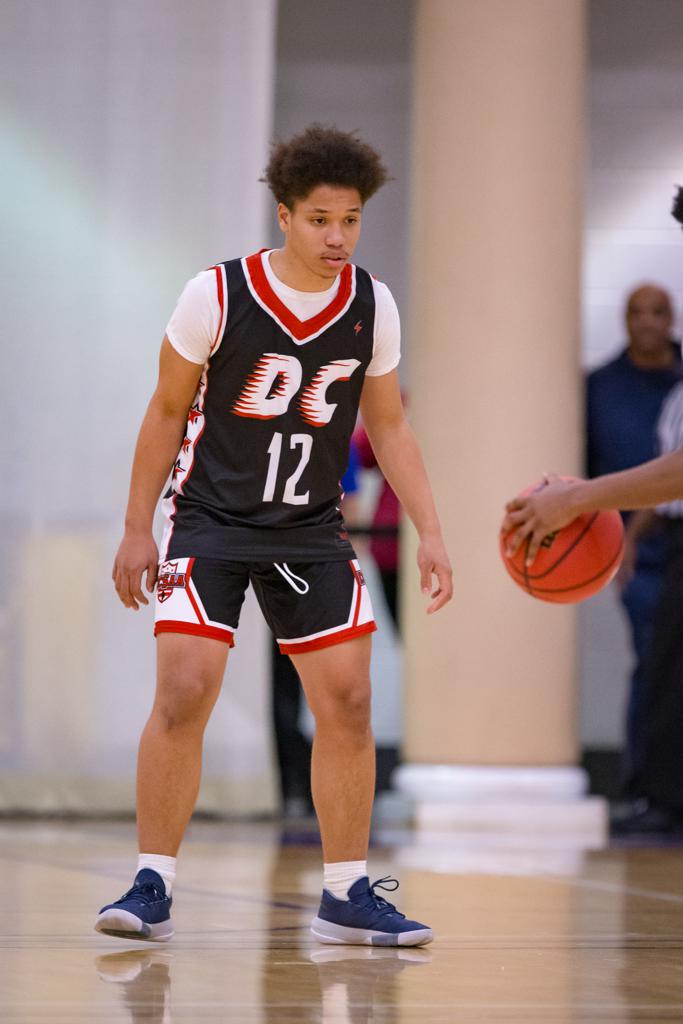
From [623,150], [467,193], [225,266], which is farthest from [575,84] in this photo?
[225,266]

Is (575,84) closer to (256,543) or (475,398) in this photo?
(475,398)

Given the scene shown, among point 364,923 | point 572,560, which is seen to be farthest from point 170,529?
point 572,560

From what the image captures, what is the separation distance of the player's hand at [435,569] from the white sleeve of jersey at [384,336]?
0.99 ft

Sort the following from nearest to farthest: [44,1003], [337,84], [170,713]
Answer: [44,1003] → [170,713] → [337,84]

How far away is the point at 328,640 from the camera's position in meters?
2.70

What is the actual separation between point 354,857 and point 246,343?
84 centimetres

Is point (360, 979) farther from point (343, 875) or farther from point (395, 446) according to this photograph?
point (395, 446)

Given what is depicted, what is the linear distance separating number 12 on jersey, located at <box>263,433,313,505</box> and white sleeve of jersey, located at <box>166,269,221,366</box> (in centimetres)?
18

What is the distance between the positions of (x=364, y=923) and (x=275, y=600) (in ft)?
1.73

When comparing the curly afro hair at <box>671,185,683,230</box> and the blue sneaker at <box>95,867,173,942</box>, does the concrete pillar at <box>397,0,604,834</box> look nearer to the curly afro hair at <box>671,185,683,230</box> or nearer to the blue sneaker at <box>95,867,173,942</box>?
the curly afro hair at <box>671,185,683,230</box>

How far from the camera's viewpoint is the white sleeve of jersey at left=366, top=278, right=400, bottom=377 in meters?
2.80

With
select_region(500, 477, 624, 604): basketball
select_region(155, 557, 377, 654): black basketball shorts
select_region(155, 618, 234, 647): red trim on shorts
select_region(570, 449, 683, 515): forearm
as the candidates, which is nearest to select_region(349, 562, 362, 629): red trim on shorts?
select_region(155, 557, 377, 654): black basketball shorts

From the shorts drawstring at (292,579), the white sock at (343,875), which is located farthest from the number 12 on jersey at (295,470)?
the white sock at (343,875)

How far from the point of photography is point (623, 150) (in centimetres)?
724
